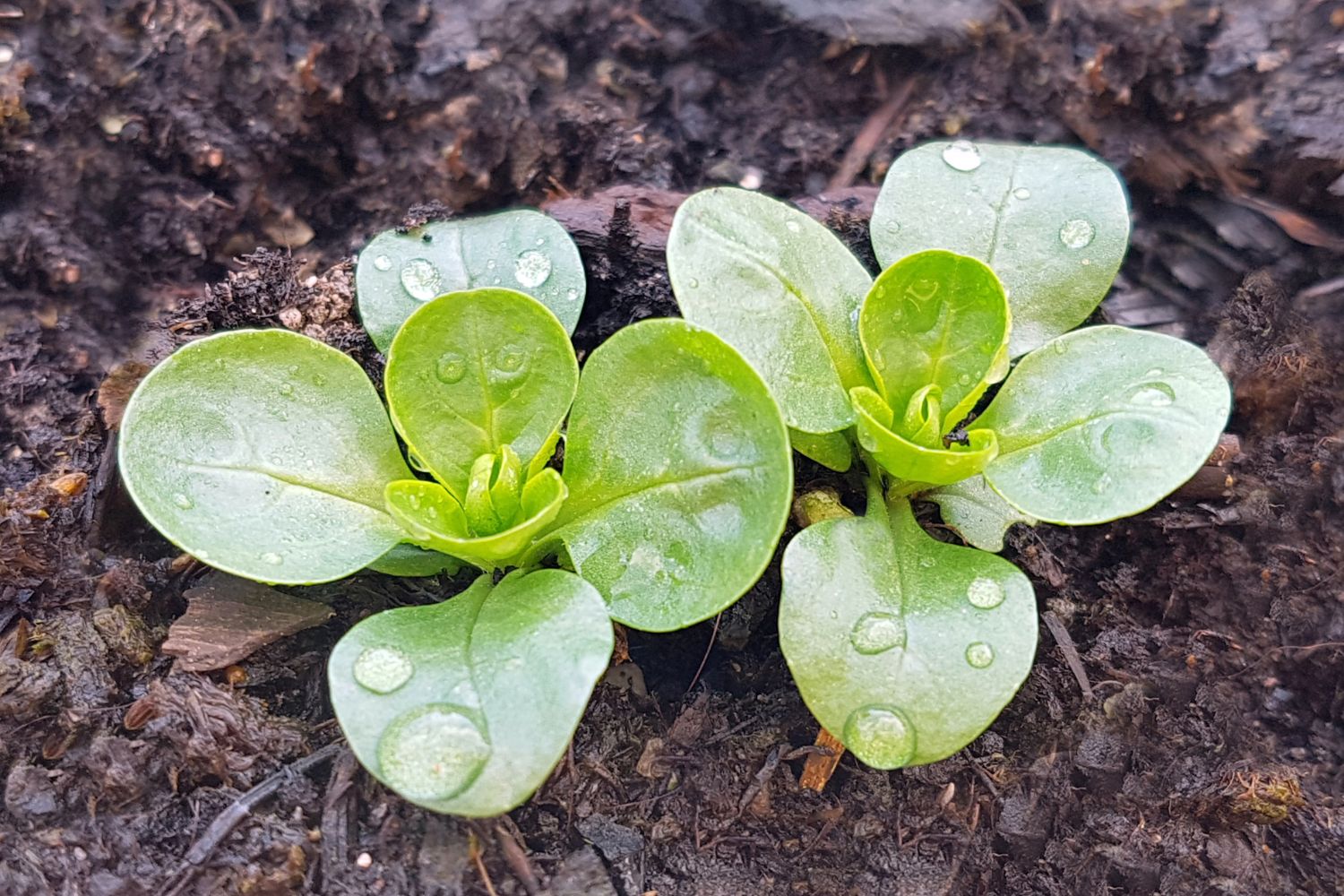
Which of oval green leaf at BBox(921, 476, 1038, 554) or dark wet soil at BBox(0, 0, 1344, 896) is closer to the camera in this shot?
dark wet soil at BBox(0, 0, 1344, 896)

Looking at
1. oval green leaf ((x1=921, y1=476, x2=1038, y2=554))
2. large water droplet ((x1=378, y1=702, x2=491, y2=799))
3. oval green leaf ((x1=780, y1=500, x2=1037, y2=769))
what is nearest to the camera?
large water droplet ((x1=378, y1=702, x2=491, y2=799))

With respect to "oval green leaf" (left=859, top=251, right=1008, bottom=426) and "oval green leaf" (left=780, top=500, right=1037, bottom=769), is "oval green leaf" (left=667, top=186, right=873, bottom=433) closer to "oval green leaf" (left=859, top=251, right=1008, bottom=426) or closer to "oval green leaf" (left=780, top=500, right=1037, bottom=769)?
"oval green leaf" (left=859, top=251, right=1008, bottom=426)

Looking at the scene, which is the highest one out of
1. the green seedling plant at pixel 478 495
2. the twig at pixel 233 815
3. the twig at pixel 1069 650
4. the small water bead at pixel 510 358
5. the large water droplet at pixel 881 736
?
the small water bead at pixel 510 358

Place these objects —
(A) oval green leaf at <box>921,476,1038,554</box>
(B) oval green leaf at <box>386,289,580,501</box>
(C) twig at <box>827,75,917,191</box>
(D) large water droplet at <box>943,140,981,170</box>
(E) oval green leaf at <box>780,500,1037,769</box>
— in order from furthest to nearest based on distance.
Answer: (C) twig at <box>827,75,917,191</box> → (D) large water droplet at <box>943,140,981,170</box> → (A) oval green leaf at <box>921,476,1038,554</box> → (B) oval green leaf at <box>386,289,580,501</box> → (E) oval green leaf at <box>780,500,1037,769</box>

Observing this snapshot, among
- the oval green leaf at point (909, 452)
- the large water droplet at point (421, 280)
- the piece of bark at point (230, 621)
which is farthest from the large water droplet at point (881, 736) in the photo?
the large water droplet at point (421, 280)

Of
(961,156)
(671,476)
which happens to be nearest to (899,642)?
(671,476)

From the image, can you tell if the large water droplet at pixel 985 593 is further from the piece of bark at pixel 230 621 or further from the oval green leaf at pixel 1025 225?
the piece of bark at pixel 230 621

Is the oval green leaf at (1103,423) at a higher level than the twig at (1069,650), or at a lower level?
higher

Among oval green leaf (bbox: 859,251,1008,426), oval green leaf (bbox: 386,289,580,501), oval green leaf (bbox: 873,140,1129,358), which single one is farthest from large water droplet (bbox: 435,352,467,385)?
oval green leaf (bbox: 873,140,1129,358)
